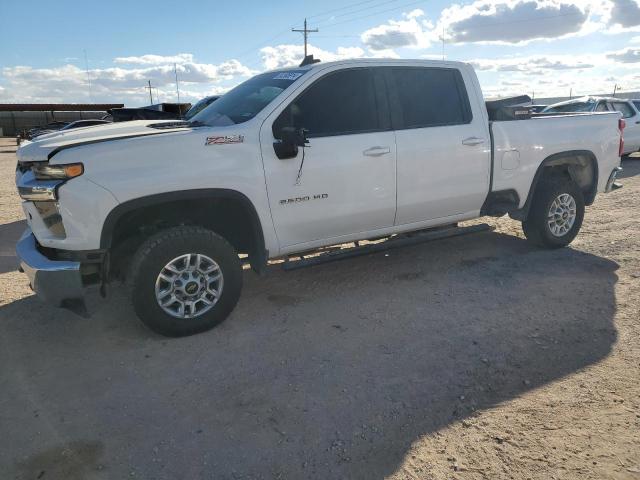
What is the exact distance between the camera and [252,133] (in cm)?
402

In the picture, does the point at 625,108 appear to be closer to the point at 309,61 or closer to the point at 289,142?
the point at 309,61

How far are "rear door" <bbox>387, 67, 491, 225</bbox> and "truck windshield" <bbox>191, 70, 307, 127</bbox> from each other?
3.31 ft

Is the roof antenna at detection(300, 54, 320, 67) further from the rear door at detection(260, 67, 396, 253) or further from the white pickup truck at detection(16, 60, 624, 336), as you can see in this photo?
the rear door at detection(260, 67, 396, 253)

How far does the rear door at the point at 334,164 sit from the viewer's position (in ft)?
13.7

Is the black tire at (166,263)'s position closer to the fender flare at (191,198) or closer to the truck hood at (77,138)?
the fender flare at (191,198)

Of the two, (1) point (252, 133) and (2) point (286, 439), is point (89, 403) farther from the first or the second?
(1) point (252, 133)

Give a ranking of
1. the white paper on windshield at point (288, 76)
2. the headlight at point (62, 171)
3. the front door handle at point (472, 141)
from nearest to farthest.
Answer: the headlight at point (62, 171) < the white paper on windshield at point (288, 76) < the front door handle at point (472, 141)

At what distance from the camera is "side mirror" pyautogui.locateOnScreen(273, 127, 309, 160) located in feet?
12.9

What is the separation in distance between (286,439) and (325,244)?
2.09 meters

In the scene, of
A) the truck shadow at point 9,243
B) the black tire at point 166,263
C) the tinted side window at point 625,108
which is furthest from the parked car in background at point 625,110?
the truck shadow at point 9,243

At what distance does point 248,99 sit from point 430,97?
1744 millimetres

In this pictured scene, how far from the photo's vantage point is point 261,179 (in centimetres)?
405

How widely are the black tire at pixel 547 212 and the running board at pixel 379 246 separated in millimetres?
772

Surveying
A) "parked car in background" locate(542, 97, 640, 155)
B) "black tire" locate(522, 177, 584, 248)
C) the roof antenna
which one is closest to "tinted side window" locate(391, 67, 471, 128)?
the roof antenna
